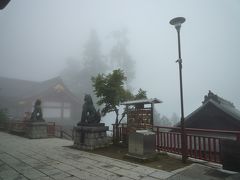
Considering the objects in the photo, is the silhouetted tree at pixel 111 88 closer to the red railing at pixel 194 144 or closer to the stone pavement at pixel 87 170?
the red railing at pixel 194 144

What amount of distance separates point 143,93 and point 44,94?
76.3ft

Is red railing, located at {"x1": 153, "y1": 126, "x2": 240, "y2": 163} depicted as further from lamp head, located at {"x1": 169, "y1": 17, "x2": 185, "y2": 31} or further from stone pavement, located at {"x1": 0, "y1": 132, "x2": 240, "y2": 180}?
lamp head, located at {"x1": 169, "y1": 17, "x2": 185, "y2": 31}

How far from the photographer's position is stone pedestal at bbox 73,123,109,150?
9.77 metres

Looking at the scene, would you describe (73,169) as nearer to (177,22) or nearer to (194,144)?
(194,144)

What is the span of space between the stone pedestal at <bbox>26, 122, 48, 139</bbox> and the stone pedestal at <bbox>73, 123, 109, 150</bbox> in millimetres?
5721

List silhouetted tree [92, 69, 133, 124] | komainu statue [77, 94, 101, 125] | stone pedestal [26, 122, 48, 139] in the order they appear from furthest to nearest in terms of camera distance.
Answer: stone pedestal [26, 122, 48, 139] < silhouetted tree [92, 69, 133, 124] < komainu statue [77, 94, 101, 125]

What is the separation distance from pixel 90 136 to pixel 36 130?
706 centimetres

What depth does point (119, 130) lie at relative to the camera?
428 inches

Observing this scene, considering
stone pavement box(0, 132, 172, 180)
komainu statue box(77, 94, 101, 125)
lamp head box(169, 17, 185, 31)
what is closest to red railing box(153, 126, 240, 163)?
stone pavement box(0, 132, 172, 180)

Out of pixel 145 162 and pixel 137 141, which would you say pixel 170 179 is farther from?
pixel 137 141

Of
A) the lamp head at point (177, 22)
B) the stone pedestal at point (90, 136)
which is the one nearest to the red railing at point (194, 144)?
the stone pedestal at point (90, 136)

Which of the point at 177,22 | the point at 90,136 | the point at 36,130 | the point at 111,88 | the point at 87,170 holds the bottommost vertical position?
the point at 87,170

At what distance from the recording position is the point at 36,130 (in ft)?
48.5

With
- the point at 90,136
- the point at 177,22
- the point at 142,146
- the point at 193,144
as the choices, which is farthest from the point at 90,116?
the point at 177,22
